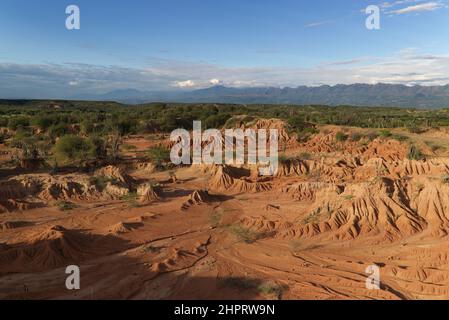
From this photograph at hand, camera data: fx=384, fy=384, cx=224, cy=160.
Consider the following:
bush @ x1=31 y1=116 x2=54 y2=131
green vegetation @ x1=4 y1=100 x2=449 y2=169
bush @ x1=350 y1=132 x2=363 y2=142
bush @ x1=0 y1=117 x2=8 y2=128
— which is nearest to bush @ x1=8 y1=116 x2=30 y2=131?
green vegetation @ x1=4 y1=100 x2=449 y2=169

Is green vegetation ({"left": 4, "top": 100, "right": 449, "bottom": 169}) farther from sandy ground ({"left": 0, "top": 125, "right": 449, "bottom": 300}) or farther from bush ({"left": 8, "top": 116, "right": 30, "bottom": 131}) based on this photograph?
sandy ground ({"left": 0, "top": 125, "right": 449, "bottom": 300})

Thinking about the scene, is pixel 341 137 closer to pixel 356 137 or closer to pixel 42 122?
pixel 356 137

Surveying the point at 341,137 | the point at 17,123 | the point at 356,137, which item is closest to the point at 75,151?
the point at 341,137

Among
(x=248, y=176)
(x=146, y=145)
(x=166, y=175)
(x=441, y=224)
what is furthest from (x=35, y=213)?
(x=146, y=145)

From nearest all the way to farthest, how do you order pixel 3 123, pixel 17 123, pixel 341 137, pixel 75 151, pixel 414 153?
pixel 75 151 < pixel 414 153 < pixel 341 137 < pixel 17 123 < pixel 3 123

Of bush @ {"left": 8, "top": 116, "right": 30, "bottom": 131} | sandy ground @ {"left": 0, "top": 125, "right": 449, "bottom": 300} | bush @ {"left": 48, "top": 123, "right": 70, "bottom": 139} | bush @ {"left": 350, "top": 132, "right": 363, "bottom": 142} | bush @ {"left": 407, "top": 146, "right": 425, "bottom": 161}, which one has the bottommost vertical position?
sandy ground @ {"left": 0, "top": 125, "right": 449, "bottom": 300}

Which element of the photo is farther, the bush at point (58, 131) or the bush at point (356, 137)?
the bush at point (58, 131)

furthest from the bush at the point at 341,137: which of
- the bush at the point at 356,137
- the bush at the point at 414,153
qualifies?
the bush at the point at 414,153

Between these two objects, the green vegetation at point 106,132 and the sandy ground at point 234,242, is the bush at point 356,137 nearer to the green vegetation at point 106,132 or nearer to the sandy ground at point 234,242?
the green vegetation at point 106,132

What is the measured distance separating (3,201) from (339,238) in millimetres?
17626

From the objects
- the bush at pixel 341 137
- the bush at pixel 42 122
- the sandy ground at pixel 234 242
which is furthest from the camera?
the bush at pixel 42 122

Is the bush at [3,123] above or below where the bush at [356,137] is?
above
